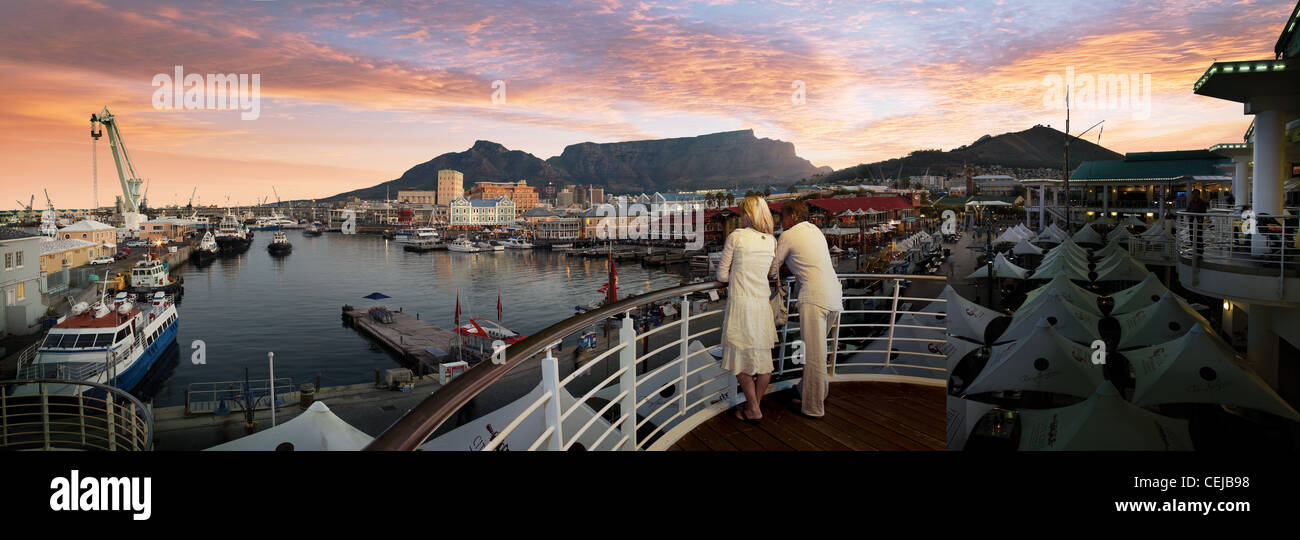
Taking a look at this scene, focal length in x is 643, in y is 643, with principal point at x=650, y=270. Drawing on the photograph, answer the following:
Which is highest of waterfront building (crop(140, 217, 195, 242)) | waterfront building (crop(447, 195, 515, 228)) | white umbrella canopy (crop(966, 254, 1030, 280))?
waterfront building (crop(447, 195, 515, 228))

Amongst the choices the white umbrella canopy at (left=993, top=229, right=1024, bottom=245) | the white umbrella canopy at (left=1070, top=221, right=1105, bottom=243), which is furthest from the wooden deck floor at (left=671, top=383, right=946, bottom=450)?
the white umbrella canopy at (left=993, top=229, right=1024, bottom=245)

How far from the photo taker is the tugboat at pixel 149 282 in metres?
46.2

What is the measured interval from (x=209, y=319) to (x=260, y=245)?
72817 millimetres

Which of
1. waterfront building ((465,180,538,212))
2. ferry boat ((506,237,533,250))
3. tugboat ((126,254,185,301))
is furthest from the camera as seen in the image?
waterfront building ((465,180,538,212))

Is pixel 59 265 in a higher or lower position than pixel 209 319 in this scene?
higher

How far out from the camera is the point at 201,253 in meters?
78.2

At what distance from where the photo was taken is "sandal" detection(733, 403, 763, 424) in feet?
11.6

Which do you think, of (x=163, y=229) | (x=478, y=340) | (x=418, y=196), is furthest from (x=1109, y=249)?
(x=418, y=196)

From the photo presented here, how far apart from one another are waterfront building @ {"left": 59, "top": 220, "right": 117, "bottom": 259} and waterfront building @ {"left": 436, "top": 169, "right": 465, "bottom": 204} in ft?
385

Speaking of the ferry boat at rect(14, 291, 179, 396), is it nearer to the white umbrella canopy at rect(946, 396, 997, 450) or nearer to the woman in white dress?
the white umbrella canopy at rect(946, 396, 997, 450)

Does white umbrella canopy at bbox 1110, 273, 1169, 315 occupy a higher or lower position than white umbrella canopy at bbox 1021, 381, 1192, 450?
higher
